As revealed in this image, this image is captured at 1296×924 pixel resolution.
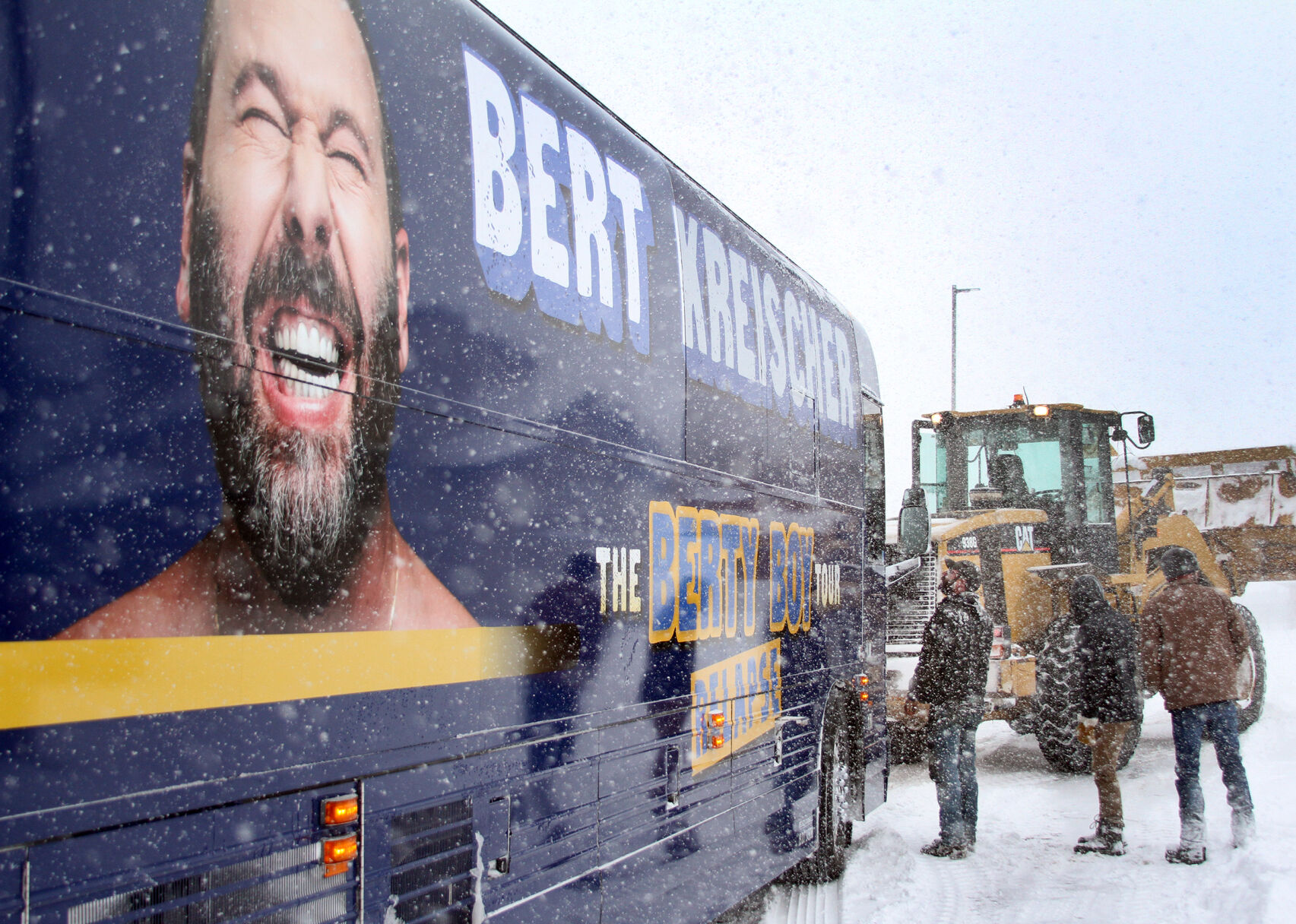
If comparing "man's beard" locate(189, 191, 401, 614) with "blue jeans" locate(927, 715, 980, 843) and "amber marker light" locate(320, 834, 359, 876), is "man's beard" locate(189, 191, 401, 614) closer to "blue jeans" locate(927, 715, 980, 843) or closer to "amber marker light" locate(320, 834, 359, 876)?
"amber marker light" locate(320, 834, 359, 876)

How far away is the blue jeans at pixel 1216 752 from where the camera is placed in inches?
270

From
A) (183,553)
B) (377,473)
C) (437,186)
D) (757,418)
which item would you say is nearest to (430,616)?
(377,473)

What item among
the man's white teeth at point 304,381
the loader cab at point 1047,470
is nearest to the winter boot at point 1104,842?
the loader cab at point 1047,470

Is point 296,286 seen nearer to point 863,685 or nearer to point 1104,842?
point 863,685

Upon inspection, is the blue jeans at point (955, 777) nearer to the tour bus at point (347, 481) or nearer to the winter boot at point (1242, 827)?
the winter boot at point (1242, 827)

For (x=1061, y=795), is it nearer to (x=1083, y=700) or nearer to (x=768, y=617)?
(x=1083, y=700)

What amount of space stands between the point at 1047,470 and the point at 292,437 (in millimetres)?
10159

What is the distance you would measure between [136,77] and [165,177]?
0.20m

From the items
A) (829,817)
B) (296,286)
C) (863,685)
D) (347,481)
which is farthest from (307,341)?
(863,685)

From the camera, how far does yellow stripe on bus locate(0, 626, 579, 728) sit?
77.1 inches

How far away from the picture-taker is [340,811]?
2.65 meters

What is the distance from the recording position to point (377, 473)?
9.12ft

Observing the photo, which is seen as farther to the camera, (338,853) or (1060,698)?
(1060,698)

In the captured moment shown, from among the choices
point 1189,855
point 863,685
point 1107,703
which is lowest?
point 1189,855
